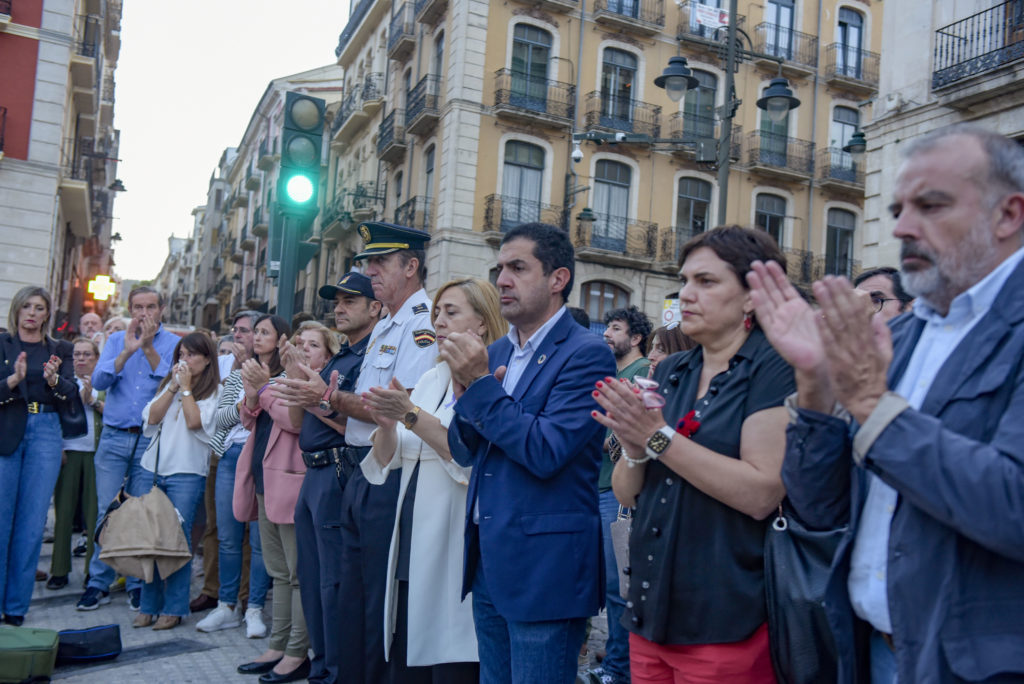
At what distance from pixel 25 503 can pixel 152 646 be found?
151 cm

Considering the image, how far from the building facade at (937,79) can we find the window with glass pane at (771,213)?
12.7 metres

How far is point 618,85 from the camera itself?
2477 cm

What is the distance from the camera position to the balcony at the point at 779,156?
25984 millimetres

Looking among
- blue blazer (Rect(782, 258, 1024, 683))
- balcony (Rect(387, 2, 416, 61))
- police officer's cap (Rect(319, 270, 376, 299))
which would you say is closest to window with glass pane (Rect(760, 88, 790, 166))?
balcony (Rect(387, 2, 416, 61))

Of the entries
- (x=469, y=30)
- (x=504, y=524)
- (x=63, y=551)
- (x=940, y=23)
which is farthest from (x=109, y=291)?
(x=504, y=524)

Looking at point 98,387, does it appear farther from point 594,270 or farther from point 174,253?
point 174,253

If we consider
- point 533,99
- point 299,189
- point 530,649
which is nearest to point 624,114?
point 533,99

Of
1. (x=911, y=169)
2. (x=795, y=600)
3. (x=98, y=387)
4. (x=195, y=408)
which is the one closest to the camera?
(x=911, y=169)

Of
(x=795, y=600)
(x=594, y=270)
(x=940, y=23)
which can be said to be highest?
(x=940, y=23)

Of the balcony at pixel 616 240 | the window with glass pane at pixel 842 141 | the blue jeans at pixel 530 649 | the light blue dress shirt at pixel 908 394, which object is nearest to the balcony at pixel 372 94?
the balcony at pixel 616 240

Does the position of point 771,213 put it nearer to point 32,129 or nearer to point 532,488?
point 32,129

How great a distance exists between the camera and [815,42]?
27297mm

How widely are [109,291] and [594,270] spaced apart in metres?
17.6

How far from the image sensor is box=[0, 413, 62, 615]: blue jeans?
6148mm
